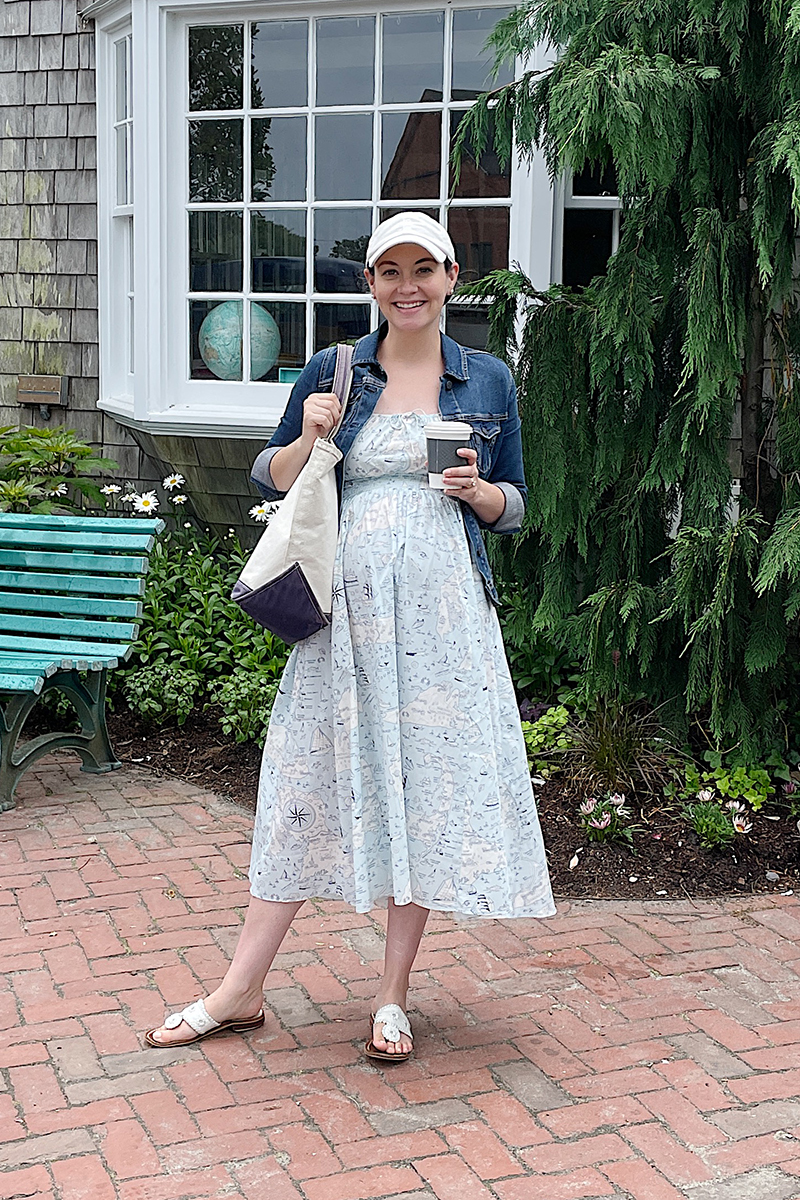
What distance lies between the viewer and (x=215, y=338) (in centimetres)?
671

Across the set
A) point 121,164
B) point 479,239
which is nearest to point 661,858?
point 479,239

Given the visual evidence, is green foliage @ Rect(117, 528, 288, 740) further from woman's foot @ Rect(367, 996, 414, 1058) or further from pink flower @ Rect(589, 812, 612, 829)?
woman's foot @ Rect(367, 996, 414, 1058)

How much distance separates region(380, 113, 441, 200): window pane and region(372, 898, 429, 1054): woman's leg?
156 inches

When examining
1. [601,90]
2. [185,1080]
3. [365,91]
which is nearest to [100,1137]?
[185,1080]

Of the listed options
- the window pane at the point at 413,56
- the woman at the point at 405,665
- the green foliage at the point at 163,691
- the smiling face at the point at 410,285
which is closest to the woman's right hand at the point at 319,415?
the woman at the point at 405,665

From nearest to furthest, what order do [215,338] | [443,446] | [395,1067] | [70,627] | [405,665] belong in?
[443,446] → [405,665] → [395,1067] → [70,627] → [215,338]

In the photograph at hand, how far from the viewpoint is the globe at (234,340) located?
21.7 feet

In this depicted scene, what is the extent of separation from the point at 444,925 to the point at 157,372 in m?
3.70

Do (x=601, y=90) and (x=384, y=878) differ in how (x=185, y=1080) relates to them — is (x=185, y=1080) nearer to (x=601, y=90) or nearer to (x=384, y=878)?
(x=384, y=878)

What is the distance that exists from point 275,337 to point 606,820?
128 inches

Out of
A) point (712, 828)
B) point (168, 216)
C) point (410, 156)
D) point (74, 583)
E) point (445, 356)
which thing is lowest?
point (712, 828)

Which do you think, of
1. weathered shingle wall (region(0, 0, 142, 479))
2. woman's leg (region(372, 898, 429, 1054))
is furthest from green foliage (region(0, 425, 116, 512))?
woman's leg (region(372, 898, 429, 1054))

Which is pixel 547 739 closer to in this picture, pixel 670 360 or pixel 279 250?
pixel 670 360

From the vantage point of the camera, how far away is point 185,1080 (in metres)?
3.08
